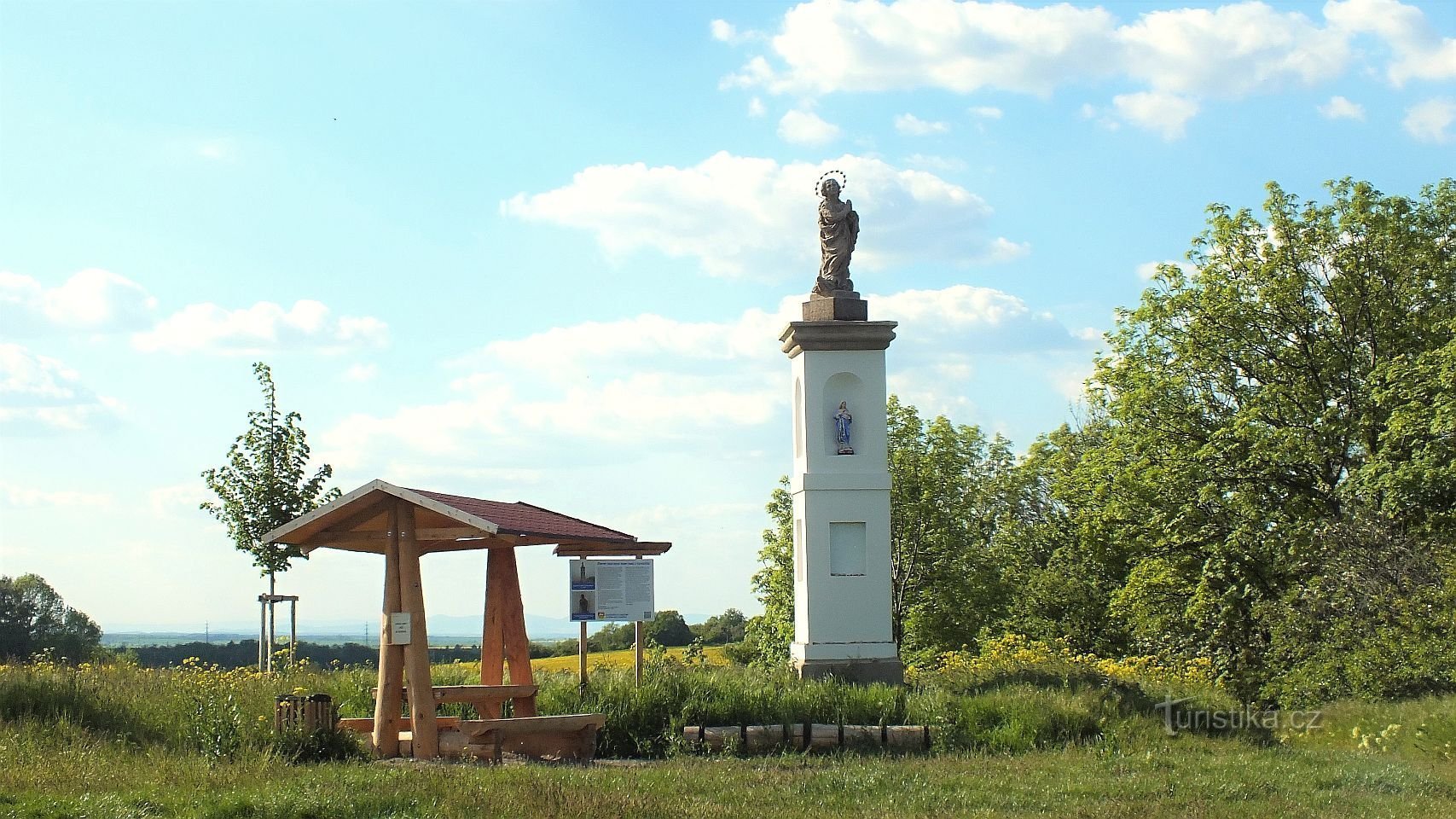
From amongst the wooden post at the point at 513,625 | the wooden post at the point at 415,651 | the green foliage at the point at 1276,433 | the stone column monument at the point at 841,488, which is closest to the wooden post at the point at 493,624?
the wooden post at the point at 513,625

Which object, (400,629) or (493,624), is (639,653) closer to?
(493,624)

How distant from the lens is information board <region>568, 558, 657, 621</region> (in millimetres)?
15609

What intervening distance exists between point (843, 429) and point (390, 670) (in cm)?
760

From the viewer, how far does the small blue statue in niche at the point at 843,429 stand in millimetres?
18406

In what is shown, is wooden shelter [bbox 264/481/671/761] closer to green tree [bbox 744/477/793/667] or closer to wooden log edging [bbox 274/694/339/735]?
wooden log edging [bbox 274/694/339/735]

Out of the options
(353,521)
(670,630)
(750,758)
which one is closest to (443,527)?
(353,521)

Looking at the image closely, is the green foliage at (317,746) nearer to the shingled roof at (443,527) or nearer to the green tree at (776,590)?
the shingled roof at (443,527)

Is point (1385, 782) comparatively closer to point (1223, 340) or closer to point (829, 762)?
point (829, 762)

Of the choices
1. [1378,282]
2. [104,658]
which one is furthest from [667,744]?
[1378,282]

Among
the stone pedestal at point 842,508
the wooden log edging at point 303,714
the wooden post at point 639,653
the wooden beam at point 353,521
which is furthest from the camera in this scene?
the stone pedestal at point 842,508

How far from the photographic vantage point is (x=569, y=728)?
13312 millimetres

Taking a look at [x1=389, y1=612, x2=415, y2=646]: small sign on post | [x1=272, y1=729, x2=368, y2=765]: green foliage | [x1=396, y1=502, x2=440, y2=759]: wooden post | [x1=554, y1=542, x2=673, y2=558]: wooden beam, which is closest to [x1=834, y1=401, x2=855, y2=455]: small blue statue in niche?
[x1=554, y1=542, x2=673, y2=558]: wooden beam

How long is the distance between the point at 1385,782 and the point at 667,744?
6902 millimetres

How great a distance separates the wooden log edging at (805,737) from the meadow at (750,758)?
8.5 inches
